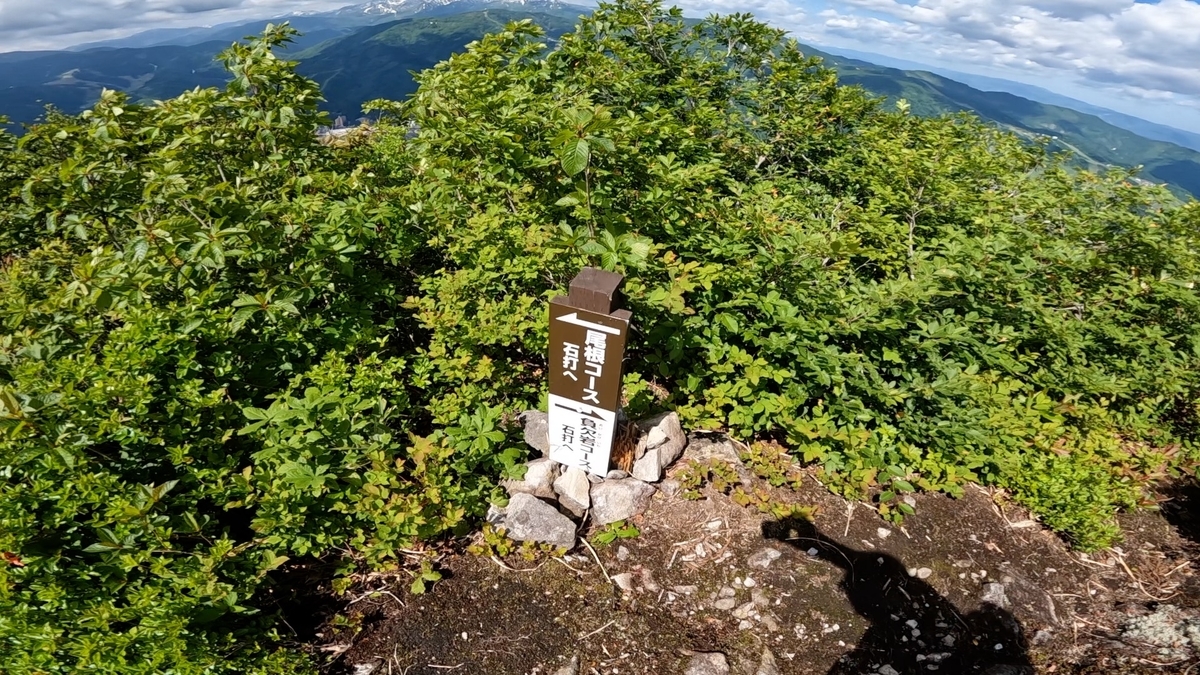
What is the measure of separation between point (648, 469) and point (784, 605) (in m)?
1.28

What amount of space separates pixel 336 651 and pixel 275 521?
0.85 metres

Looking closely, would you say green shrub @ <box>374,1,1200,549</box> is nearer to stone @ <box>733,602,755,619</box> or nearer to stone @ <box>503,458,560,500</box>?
stone @ <box>503,458,560,500</box>

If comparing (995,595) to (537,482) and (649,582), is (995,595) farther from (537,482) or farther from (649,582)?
(537,482)

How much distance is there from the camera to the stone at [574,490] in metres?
4.03

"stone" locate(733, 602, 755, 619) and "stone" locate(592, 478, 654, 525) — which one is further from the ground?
"stone" locate(592, 478, 654, 525)

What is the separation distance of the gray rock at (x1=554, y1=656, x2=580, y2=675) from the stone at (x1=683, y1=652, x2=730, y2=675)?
63 cm

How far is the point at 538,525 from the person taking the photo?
3.77 meters

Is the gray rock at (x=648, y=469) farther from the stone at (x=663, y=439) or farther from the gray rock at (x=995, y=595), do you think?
the gray rock at (x=995, y=595)

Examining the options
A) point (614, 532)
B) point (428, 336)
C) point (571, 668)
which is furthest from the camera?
point (428, 336)

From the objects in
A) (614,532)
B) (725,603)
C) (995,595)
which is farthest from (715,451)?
(995,595)

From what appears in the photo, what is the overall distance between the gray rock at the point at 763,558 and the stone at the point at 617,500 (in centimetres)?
83

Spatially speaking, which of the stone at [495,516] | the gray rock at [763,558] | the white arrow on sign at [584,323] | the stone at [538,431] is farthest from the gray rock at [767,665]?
the white arrow on sign at [584,323]

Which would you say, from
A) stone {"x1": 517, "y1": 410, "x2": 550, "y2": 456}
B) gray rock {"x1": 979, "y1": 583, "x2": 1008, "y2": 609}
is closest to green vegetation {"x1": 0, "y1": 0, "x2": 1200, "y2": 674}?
stone {"x1": 517, "y1": 410, "x2": 550, "y2": 456}

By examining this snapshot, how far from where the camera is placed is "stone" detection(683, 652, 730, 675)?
3.15m
